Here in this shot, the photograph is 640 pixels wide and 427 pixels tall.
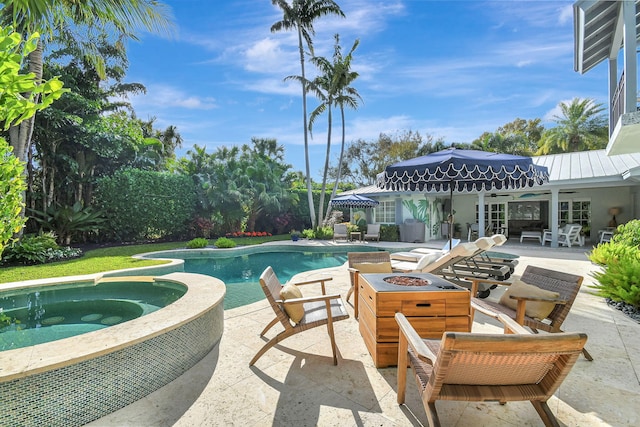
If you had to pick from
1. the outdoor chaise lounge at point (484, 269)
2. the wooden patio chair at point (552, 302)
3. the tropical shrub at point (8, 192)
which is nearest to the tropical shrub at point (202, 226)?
the tropical shrub at point (8, 192)

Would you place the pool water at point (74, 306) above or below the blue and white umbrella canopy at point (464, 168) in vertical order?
below

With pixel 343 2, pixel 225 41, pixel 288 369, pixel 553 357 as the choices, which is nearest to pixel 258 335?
pixel 288 369

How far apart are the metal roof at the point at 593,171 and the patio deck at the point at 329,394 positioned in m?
10.4

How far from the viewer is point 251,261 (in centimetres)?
1157

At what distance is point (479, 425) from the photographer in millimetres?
2266

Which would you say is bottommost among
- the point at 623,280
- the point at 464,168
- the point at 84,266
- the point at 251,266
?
the point at 251,266

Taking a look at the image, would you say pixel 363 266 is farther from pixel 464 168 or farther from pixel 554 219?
pixel 554 219

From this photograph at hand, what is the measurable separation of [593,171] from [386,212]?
9.30 m

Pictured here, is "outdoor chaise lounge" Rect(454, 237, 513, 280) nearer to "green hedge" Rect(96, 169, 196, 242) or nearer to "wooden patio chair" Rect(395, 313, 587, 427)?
"wooden patio chair" Rect(395, 313, 587, 427)

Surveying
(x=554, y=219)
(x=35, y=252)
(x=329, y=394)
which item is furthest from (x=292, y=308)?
(x=554, y=219)

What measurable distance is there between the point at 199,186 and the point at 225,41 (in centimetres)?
776

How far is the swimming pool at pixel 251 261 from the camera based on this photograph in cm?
818

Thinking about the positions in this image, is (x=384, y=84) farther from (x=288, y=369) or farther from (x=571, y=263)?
(x=288, y=369)

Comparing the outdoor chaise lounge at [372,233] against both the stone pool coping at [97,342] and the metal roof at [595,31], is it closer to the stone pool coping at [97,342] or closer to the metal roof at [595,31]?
the metal roof at [595,31]
